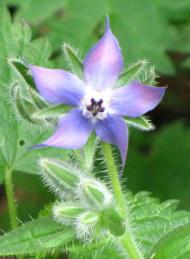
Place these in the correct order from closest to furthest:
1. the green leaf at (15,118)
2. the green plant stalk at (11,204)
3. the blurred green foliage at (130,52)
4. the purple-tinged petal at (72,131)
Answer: the purple-tinged petal at (72,131) → the green plant stalk at (11,204) → the green leaf at (15,118) → the blurred green foliage at (130,52)

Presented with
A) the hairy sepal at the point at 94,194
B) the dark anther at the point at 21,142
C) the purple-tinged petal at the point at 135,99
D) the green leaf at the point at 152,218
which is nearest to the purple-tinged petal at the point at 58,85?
the purple-tinged petal at the point at 135,99

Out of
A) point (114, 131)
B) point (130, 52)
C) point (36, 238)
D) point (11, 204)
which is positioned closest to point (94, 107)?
point (114, 131)

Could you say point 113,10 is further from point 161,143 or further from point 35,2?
point 161,143

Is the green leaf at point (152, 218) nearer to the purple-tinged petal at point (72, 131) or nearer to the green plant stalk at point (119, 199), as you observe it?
the green plant stalk at point (119, 199)

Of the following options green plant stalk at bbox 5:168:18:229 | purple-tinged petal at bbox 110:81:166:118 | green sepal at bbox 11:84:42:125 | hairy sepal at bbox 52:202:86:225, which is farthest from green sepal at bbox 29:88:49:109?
green plant stalk at bbox 5:168:18:229

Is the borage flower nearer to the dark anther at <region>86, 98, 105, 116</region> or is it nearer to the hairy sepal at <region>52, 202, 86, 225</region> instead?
the dark anther at <region>86, 98, 105, 116</region>

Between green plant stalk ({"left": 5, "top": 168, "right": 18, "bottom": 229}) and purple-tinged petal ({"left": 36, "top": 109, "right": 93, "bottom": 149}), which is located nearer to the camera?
purple-tinged petal ({"left": 36, "top": 109, "right": 93, "bottom": 149})

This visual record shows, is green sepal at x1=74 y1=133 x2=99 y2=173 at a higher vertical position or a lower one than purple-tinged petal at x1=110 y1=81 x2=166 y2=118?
lower

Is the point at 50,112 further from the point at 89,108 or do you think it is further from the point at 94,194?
the point at 94,194
